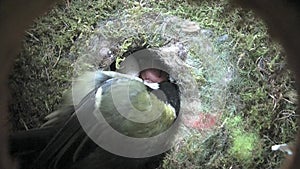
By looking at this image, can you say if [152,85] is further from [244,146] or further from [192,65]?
[244,146]

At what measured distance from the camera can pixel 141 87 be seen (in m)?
1.31

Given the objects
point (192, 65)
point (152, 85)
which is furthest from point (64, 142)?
point (192, 65)

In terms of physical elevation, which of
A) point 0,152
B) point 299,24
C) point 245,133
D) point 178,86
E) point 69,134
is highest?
point 299,24

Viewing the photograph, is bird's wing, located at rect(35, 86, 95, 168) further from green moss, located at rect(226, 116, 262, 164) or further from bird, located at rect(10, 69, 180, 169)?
green moss, located at rect(226, 116, 262, 164)

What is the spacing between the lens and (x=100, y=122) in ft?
3.90

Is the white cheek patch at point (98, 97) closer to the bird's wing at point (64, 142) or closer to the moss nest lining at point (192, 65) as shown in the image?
the bird's wing at point (64, 142)

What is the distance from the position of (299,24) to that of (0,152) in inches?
14.7

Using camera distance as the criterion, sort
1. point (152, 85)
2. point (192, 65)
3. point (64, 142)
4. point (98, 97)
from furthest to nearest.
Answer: point (192, 65) → point (152, 85) → point (98, 97) → point (64, 142)

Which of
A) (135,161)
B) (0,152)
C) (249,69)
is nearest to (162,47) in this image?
(249,69)

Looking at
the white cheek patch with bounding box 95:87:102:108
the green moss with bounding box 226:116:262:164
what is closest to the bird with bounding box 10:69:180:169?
the white cheek patch with bounding box 95:87:102:108

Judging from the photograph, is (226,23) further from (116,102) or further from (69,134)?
(69,134)

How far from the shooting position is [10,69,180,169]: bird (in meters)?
1.09

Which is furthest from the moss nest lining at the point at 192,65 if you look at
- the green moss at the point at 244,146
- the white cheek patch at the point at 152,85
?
the white cheek patch at the point at 152,85

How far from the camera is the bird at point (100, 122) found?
1.09m
